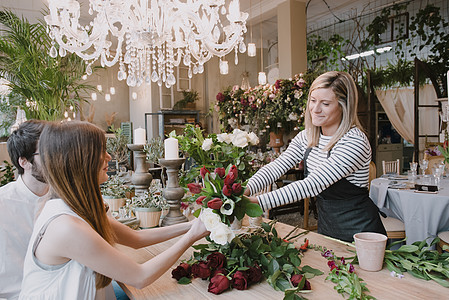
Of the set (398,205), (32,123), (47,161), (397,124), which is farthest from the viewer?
(397,124)

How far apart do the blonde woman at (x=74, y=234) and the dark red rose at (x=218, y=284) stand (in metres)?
0.17

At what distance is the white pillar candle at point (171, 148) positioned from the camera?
1.66 m

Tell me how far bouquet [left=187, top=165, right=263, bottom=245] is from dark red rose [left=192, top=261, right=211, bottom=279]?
0.36 ft

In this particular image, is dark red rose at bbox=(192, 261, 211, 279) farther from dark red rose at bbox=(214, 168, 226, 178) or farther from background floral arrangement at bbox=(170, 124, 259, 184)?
background floral arrangement at bbox=(170, 124, 259, 184)

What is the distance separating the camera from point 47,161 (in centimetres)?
101

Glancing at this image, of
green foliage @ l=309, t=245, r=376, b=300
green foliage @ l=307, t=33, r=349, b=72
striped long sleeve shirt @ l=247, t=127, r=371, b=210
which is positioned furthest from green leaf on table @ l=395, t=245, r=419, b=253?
green foliage @ l=307, t=33, r=349, b=72

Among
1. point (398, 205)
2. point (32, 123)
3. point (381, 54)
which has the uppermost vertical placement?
point (381, 54)

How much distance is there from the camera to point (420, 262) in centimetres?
108

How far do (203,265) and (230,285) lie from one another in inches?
4.1

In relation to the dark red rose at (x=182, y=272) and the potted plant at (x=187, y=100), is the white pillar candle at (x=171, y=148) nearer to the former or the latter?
the dark red rose at (x=182, y=272)

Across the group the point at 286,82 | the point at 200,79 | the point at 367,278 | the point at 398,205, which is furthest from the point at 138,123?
the point at 367,278

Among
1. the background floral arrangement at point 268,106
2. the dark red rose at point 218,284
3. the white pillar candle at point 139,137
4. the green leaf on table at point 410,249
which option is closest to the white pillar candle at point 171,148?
the white pillar candle at point 139,137

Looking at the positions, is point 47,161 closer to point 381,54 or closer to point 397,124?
point 397,124

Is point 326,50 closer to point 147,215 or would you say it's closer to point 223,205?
point 147,215
